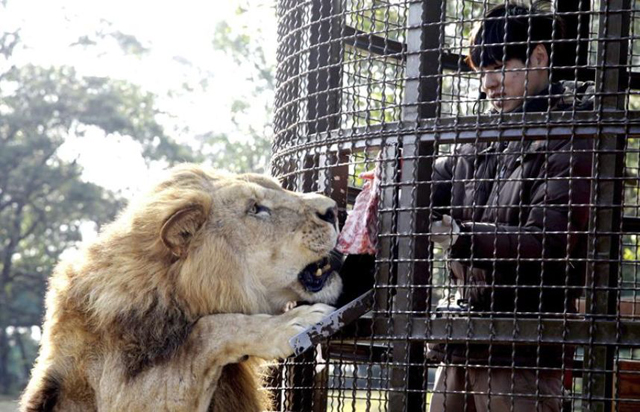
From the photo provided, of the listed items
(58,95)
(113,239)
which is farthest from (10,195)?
(113,239)

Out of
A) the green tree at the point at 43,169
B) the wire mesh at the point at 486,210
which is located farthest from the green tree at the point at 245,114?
the wire mesh at the point at 486,210

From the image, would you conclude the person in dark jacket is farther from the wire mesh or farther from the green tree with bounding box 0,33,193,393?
the green tree with bounding box 0,33,193,393

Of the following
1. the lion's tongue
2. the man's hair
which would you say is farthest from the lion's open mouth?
the man's hair

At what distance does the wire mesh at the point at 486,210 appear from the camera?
14.4ft

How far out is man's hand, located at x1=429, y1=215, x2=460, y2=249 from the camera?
4.70 meters

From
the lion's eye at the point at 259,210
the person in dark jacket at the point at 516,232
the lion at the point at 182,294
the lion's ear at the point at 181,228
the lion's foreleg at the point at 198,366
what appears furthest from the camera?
the lion's eye at the point at 259,210

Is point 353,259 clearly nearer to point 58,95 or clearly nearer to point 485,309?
point 485,309

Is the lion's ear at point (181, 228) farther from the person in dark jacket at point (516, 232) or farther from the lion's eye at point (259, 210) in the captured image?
the person in dark jacket at point (516, 232)

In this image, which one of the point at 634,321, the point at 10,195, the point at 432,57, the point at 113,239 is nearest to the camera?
the point at 634,321

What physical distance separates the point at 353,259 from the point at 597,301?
1.24 m

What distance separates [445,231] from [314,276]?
659mm

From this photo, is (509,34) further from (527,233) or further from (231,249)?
(231,249)

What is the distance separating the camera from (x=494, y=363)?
4.86m

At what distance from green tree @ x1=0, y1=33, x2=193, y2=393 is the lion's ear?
2967cm
